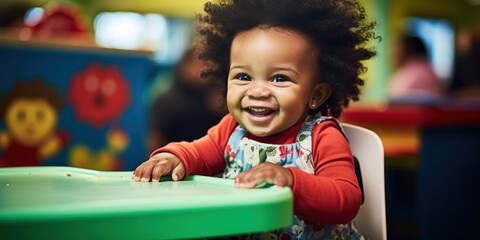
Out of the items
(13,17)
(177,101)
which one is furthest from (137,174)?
(13,17)

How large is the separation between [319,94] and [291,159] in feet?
0.33

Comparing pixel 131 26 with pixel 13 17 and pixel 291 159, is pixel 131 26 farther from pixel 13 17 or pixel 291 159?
pixel 291 159

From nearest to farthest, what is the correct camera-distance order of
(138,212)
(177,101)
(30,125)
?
1. (138,212)
2. (30,125)
3. (177,101)

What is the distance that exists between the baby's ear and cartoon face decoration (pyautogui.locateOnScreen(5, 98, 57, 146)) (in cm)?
128

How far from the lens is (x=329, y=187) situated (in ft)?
2.18

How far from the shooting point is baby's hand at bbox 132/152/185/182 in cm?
75

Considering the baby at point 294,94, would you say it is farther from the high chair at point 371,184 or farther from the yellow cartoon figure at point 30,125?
the yellow cartoon figure at point 30,125

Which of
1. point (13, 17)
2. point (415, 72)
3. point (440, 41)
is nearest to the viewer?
point (13, 17)

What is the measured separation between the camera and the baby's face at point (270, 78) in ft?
2.37

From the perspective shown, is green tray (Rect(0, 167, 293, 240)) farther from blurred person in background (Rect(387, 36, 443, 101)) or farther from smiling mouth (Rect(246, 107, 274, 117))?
blurred person in background (Rect(387, 36, 443, 101))

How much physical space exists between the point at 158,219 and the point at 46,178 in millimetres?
313

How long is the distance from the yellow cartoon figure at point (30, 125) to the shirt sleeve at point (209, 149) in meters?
1.14

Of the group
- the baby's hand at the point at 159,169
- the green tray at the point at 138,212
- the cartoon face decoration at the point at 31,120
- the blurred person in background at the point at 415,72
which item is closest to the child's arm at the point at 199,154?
the baby's hand at the point at 159,169

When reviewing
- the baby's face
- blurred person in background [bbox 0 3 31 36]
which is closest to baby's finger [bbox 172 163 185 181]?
the baby's face
